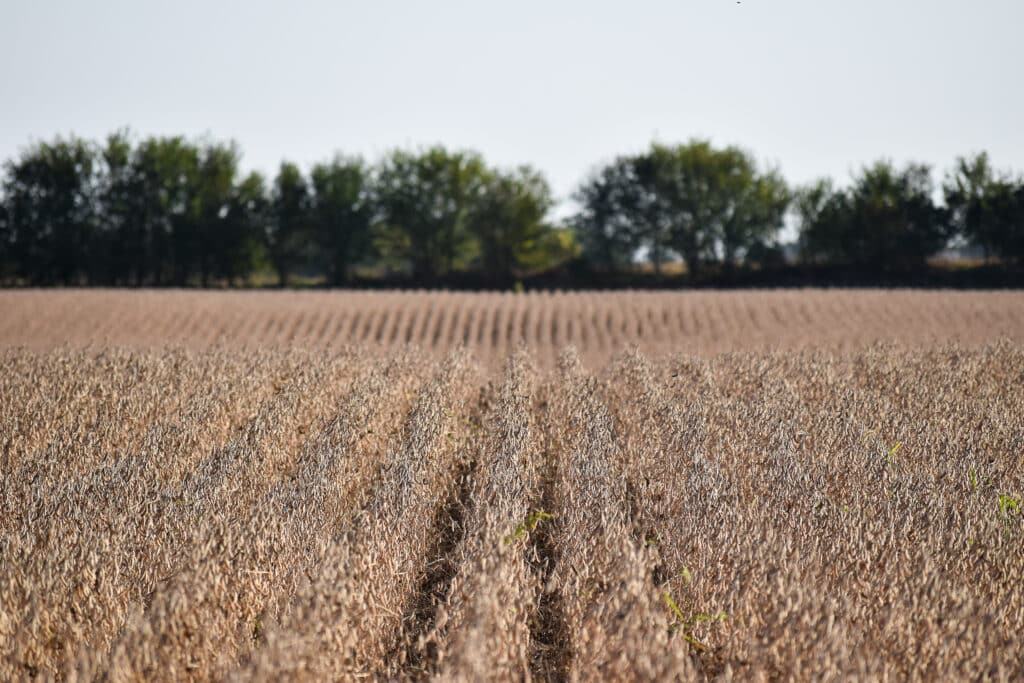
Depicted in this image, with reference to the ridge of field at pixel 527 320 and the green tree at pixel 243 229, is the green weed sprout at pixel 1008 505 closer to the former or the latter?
the ridge of field at pixel 527 320

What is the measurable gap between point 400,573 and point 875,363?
30.6 ft

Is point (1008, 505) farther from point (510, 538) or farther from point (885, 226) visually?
point (885, 226)

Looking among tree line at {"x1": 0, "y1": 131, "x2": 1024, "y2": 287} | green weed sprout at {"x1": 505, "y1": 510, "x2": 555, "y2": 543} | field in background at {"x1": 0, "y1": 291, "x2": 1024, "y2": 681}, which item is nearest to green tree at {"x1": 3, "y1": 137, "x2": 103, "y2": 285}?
tree line at {"x1": 0, "y1": 131, "x2": 1024, "y2": 287}

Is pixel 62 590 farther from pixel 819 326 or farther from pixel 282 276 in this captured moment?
pixel 282 276

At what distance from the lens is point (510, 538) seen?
14.6ft

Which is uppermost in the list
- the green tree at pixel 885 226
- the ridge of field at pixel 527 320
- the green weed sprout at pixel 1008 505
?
the green tree at pixel 885 226

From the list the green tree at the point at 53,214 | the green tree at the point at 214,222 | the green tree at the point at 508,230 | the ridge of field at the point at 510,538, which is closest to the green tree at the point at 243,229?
the green tree at the point at 214,222

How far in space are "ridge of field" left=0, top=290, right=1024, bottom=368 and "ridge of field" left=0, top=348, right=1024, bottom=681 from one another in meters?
6.95

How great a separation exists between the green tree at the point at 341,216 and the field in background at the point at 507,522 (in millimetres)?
29027

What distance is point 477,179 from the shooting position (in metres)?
41.7

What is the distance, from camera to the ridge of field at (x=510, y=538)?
3.47 m

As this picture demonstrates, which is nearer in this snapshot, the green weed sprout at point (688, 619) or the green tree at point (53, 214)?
the green weed sprout at point (688, 619)

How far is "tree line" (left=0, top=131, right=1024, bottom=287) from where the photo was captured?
121ft

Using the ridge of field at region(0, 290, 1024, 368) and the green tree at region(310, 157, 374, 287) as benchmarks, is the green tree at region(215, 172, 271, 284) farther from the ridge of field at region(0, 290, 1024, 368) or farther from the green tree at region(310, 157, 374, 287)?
the ridge of field at region(0, 290, 1024, 368)
